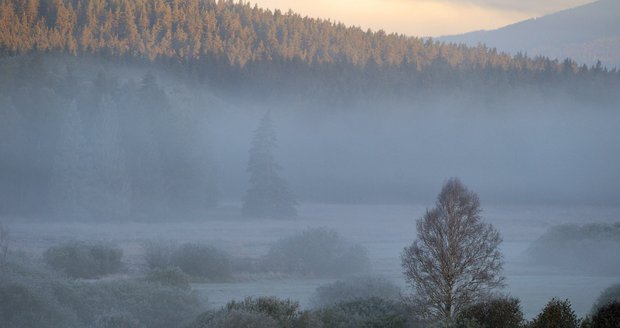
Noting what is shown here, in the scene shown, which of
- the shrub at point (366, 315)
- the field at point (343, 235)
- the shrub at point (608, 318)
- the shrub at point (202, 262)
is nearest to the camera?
the shrub at point (608, 318)

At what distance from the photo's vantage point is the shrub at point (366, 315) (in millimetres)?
25844

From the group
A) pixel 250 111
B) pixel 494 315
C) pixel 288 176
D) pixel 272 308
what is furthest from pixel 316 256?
pixel 250 111

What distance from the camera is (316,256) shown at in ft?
159

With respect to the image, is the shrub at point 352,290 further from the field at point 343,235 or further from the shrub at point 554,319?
the shrub at point 554,319

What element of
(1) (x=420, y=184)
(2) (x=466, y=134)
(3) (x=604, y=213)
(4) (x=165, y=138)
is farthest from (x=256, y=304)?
(2) (x=466, y=134)

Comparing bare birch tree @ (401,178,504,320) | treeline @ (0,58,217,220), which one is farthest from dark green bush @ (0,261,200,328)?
treeline @ (0,58,217,220)

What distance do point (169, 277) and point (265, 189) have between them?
37.5m

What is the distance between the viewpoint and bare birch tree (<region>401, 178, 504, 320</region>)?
26.3 meters

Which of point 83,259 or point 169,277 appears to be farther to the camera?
point 83,259

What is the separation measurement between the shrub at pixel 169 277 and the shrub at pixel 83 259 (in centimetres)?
616

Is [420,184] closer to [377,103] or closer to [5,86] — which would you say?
[377,103]

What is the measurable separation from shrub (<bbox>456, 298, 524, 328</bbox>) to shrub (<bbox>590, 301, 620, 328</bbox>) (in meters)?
2.79

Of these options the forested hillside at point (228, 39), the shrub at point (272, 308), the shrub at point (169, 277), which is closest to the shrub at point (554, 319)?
the shrub at point (272, 308)

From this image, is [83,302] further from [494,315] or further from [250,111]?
[250,111]
